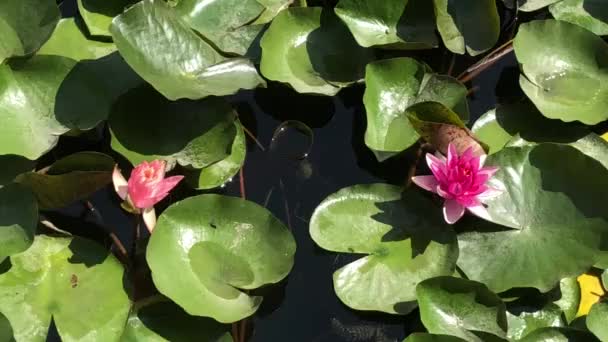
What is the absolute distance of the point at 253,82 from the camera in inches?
73.5

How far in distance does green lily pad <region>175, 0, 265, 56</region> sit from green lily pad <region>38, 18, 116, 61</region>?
0.80 feet

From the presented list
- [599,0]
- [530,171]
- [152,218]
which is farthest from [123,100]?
[599,0]

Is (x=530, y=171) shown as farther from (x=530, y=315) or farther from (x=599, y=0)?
(x=599, y=0)

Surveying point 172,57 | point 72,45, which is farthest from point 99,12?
point 172,57

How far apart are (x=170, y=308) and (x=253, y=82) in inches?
24.4

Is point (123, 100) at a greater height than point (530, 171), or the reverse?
point (123, 100)

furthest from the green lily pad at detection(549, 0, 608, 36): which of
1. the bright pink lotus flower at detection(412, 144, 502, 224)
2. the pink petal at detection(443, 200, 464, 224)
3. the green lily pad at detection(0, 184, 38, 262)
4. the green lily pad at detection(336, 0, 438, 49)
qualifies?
the green lily pad at detection(0, 184, 38, 262)

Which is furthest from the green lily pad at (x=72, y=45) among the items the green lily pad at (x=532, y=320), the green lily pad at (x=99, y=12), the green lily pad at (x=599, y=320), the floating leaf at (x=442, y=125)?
the green lily pad at (x=599, y=320)

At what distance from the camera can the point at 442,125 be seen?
1.75 m

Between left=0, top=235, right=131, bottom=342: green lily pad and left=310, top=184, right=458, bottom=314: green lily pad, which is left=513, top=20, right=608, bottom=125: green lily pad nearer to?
left=310, top=184, right=458, bottom=314: green lily pad

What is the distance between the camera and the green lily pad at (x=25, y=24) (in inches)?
73.2

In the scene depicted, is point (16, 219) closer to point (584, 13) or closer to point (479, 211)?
point (479, 211)

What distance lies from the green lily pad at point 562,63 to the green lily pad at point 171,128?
844 millimetres

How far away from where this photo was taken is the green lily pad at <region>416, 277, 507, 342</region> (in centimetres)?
165
